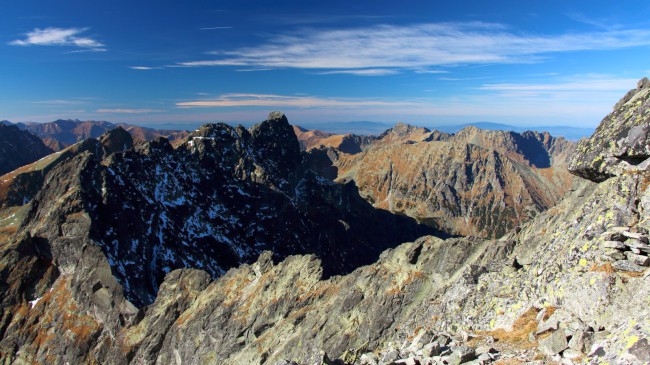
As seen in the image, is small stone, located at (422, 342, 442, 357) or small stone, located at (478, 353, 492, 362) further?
small stone, located at (422, 342, 442, 357)

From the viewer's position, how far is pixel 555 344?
53.8ft

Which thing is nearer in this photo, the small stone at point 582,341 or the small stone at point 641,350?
the small stone at point 641,350

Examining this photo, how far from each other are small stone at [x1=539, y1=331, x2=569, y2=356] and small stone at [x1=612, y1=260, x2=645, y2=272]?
14.5 feet

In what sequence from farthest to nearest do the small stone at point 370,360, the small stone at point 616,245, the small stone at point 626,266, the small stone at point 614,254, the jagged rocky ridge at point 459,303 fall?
the small stone at point 370,360 → the small stone at point 614,254 → the small stone at point 616,245 → the jagged rocky ridge at point 459,303 → the small stone at point 626,266

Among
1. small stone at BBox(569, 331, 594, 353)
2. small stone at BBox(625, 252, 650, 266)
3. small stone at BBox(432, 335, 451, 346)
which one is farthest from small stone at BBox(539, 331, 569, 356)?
small stone at BBox(432, 335, 451, 346)

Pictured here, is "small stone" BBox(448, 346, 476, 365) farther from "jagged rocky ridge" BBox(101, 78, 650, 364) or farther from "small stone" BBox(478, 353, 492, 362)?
"small stone" BBox(478, 353, 492, 362)

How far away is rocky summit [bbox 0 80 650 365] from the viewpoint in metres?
18.7

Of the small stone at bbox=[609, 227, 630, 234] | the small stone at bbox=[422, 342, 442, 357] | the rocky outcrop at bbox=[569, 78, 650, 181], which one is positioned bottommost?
the small stone at bbox=[422, 342, 442, 357]

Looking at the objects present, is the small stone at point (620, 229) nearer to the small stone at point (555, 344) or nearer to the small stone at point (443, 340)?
the small stone at point (555, 344)

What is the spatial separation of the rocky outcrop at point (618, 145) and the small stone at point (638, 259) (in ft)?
18.9

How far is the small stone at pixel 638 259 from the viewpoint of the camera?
16.7 m

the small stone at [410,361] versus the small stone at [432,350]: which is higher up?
the small stone at [432,350]

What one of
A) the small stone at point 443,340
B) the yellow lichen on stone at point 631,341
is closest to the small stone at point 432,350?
the small stone at point 443,340

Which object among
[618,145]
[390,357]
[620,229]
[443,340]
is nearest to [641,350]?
[620,229]
